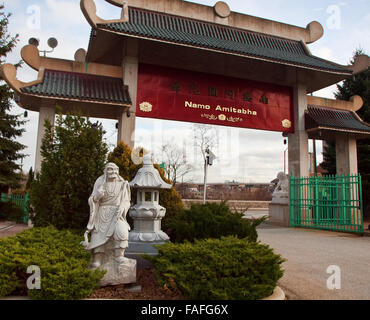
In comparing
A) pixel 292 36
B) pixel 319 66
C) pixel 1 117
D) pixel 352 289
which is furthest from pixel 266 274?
pixel 1 117

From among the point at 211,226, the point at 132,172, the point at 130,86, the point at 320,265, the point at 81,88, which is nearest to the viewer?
the point at 211,226

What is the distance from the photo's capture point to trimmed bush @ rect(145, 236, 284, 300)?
12.6 ft

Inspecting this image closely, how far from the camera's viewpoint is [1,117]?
16641 millimetres

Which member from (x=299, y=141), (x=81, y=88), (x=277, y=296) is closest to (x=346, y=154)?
(x=299, y=141)

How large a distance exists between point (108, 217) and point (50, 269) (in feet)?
3.41

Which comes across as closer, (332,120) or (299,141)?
(299,141)

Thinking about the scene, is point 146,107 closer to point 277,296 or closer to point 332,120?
point 332,120

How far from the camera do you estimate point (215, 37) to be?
12820 millimetres

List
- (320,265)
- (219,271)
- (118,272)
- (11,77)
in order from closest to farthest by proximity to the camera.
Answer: (219,271) < (118,272) < (320,265) < (11,77)

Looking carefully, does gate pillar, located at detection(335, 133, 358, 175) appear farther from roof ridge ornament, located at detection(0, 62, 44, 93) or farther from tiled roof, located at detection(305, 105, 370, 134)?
roof ridge ornament, located at detection(0, 62, 44, 93)
